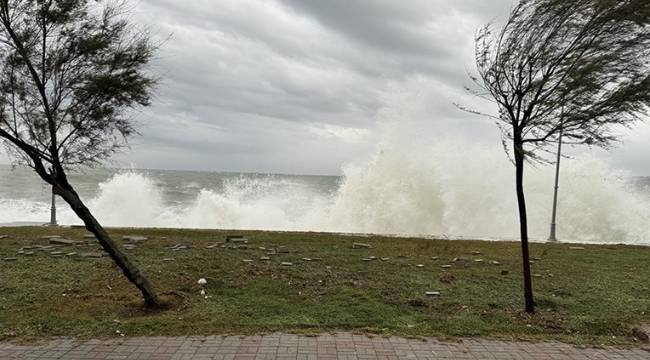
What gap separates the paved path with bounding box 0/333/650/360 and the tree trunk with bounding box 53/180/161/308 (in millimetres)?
1242

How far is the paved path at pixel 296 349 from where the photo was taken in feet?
17.4

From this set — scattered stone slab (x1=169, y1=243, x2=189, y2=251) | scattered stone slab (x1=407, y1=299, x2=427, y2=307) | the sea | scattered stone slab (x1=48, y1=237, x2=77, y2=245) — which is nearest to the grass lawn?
scattered stone slab (x1=407, y1=299, x2=427, y2=307)

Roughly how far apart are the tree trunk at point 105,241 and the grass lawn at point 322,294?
0.78 ft

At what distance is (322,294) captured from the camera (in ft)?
26.0

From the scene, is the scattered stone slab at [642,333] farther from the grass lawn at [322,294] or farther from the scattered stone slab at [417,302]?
the scattered stone slab at [417,302]

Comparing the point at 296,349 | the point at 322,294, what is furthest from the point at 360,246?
the point at 296,349

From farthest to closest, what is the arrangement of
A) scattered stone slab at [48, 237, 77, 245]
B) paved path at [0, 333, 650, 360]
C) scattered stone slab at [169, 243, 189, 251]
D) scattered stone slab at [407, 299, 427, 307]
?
scattered stone slab at [48, 237, 77, 245] < scattered stone slab at [169, 243, 189, 251] < scattered stone slab at [407, 299, 427, 307] < paved path at [0, 333, 650, 360]

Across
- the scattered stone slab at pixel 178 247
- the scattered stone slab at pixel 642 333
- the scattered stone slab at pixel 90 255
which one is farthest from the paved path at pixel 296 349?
the scattered stone slab at pixel 178 247

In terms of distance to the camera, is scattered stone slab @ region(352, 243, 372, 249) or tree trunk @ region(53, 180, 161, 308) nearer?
tree trunk @ region(53, 180, 161, 308)

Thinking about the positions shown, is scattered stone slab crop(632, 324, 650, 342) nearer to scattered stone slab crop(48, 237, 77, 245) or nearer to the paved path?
the paved path

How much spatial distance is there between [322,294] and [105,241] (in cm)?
322

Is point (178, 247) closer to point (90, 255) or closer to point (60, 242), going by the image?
point (90, 255)

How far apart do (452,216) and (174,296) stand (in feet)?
69.8

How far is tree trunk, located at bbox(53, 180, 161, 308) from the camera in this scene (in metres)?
6.60
